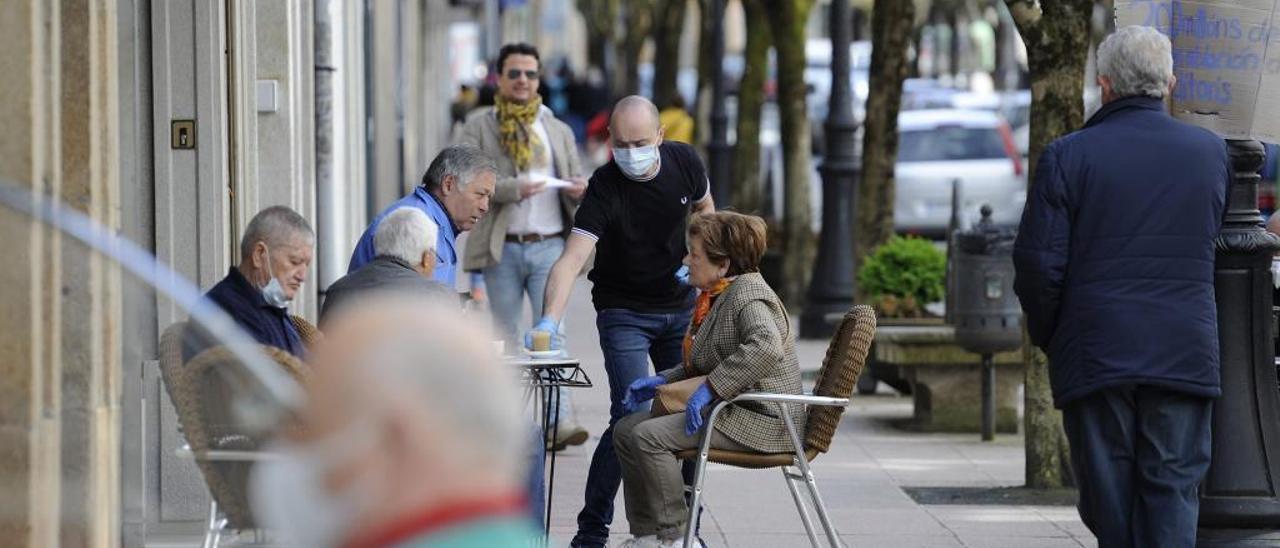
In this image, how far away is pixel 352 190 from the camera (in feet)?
45.4

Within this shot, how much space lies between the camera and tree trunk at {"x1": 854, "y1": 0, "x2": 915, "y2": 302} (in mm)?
14508

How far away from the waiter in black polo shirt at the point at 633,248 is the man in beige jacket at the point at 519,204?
2068mm

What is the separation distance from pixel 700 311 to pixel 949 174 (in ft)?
58.7

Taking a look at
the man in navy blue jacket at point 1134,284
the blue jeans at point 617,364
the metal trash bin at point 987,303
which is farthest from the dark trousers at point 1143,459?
the metal trash bin at point 987,303

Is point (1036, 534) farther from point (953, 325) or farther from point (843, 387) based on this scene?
point (953, 325)

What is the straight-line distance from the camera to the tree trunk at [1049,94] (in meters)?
8.96

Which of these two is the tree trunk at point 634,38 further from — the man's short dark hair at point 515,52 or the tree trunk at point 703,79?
the man's short dark hair at point 515,52

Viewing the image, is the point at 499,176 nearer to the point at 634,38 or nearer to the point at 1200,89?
the point at 1200,89

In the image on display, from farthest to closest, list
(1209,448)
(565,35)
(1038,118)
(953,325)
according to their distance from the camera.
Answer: (565,35)
(953,325)
(1038,118)
(1209,448)

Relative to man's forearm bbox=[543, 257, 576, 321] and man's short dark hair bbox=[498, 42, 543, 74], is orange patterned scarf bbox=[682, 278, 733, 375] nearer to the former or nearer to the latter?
man's forearm bbox=[543, 257, 576, 321]

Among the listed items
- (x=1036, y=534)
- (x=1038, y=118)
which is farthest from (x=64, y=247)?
(x=1038, y=118)

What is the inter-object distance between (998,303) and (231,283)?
593 centimetres

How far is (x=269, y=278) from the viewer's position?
5871mm

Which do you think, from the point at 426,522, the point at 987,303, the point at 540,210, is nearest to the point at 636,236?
the point at 540,210
